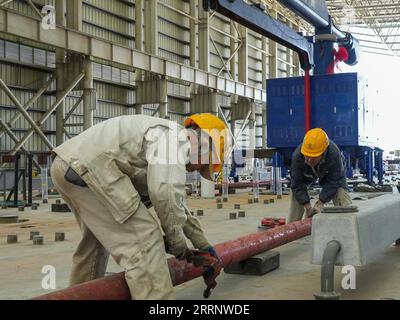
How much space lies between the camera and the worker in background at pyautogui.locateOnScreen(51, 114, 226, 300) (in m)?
2.69

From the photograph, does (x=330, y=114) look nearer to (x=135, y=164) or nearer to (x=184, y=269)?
(x=184, y=269)

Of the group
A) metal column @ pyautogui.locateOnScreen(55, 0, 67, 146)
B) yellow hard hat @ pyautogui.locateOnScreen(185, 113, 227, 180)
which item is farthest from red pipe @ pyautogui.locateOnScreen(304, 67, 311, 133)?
metal column @ pyautogui.locateOnScreen(55, 0, 67, 146)

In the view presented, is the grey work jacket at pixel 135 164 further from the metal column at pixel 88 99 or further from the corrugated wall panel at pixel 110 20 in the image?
the corrugated wall panel at pixel 110 20

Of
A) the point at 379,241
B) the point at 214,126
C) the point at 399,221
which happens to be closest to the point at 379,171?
the point at 399,221

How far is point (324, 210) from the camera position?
3.82 m

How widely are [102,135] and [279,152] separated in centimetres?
889

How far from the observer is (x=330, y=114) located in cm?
1051

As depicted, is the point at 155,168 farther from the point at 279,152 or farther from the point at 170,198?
the point at 279,152

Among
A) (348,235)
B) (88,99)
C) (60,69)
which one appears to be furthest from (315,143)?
(60,69)

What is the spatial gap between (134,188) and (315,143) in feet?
9.14

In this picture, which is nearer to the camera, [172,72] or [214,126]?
[214,126]

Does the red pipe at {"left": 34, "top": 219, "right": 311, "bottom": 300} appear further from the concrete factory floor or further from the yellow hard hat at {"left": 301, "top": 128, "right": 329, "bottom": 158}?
the yellow hard hat at {"left": 301, "top": 128, "right": 329, "bottom": 158}
